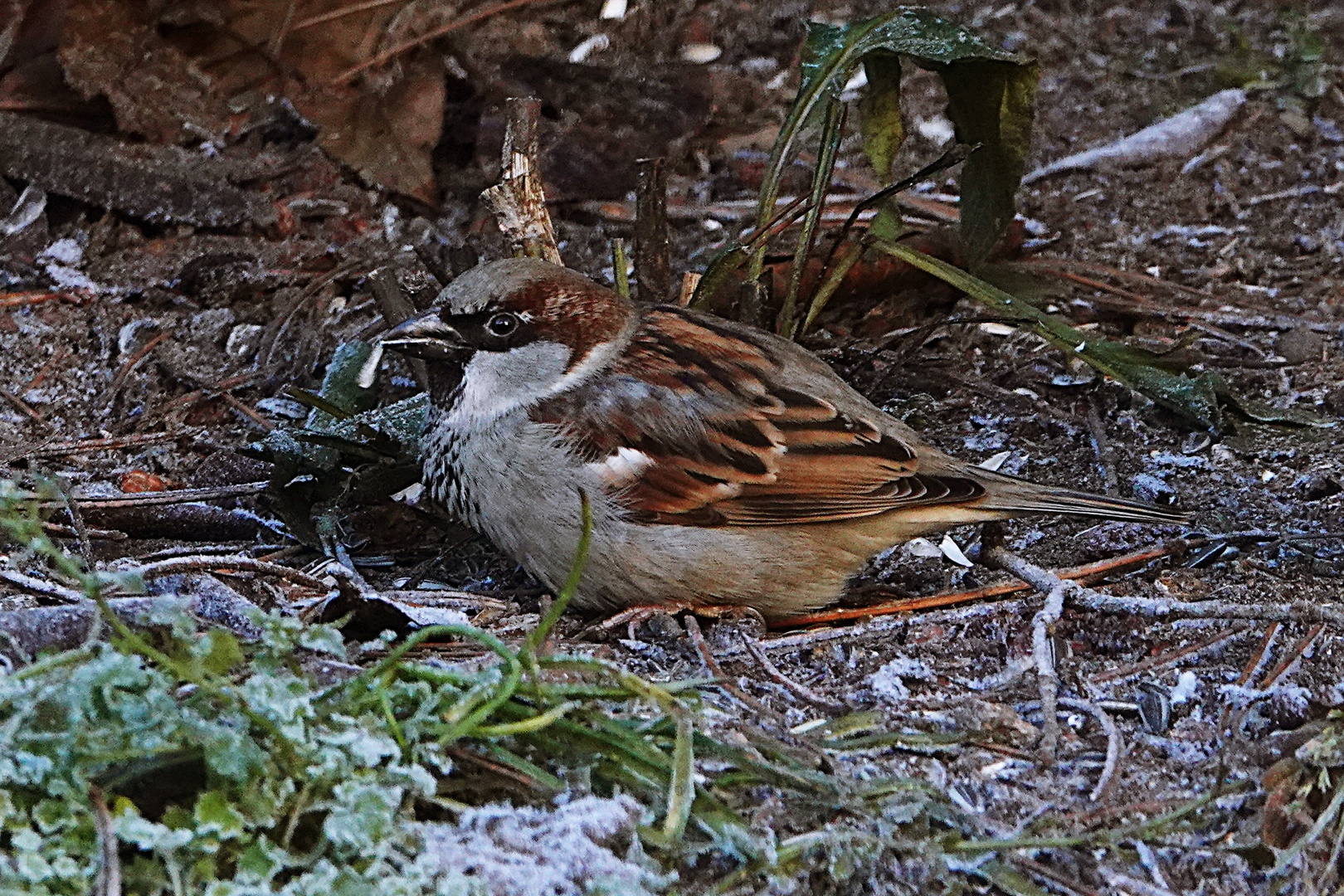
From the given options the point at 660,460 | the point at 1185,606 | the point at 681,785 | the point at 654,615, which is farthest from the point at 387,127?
Result: the point at 681,785

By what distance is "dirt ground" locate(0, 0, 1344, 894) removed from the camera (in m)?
2.68

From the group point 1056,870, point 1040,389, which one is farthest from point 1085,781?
point 1040,389

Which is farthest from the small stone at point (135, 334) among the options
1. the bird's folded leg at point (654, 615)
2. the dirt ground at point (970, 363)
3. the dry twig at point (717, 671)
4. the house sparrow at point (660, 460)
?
the dry twig at point (717, 671)

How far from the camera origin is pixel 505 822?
2170 millimetres

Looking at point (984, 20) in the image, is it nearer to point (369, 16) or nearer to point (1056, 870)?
point (369, 16)

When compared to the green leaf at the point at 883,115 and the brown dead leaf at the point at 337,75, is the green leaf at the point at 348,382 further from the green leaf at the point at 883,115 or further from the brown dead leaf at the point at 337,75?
the green leaf at the point at 883,115

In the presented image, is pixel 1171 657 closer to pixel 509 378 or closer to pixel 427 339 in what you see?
→ pixel 509 378

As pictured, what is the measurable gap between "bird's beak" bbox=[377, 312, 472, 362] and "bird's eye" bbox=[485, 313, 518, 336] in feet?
0.21

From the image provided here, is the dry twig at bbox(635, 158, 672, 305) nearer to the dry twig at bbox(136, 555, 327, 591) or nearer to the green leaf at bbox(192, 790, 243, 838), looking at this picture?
the dry twig at bbox(136, 555, 327, 591)

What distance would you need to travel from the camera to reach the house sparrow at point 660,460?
329 centimetres

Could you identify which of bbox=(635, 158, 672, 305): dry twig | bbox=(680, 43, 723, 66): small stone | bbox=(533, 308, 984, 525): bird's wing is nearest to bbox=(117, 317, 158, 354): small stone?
bbox=(635, 158, 672, 305): dry twig

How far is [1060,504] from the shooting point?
3418 millimetres

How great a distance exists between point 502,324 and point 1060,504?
1298 millimetres

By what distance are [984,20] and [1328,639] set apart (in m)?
3.77
